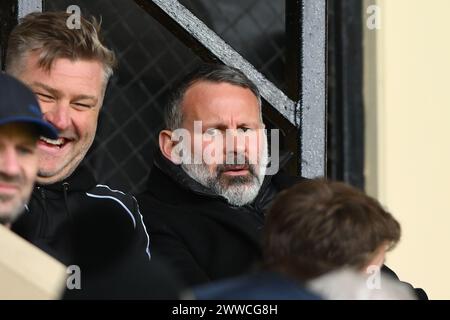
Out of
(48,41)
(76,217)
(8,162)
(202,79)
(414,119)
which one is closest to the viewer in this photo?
(8,162)

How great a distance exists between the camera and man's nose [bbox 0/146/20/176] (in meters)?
2.48

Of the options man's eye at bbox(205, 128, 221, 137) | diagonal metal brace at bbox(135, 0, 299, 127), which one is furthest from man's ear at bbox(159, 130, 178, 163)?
diagonal metal brace at bbox(135, 0, 299, 127)

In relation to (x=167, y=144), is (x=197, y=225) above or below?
below

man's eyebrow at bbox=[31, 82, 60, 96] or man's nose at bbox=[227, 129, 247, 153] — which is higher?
man's eyebrow at bbox=[31, 82, 60, 96]

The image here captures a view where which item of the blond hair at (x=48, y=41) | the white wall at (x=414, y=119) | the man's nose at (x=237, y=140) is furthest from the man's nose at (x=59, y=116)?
the white wall at (x=414, y=119)

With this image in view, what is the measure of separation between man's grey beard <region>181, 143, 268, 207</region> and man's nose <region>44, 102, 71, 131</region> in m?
0.37

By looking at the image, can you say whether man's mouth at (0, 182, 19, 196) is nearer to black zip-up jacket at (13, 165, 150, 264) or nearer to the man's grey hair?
black zip-up jacket at (13, 165, 150, 264)

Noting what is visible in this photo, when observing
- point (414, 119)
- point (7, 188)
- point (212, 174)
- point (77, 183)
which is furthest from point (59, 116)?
point (414, 119)

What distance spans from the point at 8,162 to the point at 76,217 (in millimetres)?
541

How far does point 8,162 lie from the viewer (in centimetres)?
248

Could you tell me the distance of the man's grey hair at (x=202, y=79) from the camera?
131 inches

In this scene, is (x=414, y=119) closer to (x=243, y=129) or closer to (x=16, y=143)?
(x=243, y=129)

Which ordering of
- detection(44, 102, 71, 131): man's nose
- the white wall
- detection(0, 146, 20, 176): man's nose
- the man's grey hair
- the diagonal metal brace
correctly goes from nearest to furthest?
detection(0, 146, 20, 176): man's nose
detection(44, 102, 71, 131): man's nose
the man's grey hair
the diagonal metal brace
the white wall

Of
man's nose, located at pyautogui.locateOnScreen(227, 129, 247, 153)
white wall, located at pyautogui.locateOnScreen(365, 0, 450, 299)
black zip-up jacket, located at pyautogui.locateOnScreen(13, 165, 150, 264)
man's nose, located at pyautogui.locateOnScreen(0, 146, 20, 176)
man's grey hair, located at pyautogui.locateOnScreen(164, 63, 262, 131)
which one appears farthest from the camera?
white wall, located at pyautogui.locateOnScreen(365, 0, 450, 299)
